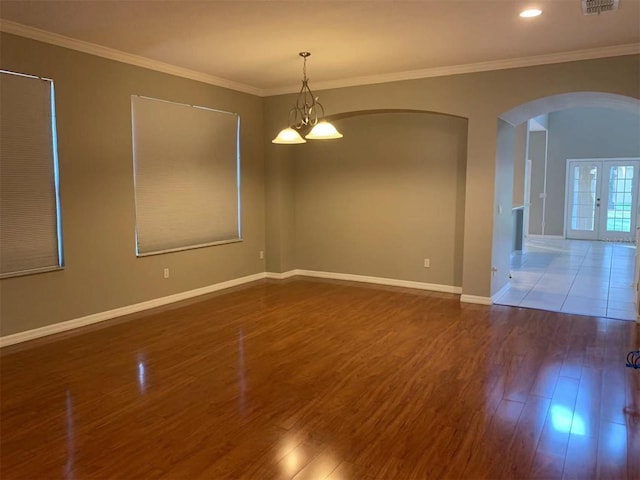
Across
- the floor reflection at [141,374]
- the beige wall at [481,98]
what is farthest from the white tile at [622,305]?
the floor reflection at [141,374]

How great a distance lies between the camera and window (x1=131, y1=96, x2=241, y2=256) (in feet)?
17.5

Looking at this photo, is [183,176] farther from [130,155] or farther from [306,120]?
[306,120]

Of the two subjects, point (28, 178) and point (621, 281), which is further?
point (621, 281)

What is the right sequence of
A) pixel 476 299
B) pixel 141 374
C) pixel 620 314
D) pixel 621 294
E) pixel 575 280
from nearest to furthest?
pixel 141 374, pixel 620 314, pixel 476 299, pixel 621 294, pixel 575 280

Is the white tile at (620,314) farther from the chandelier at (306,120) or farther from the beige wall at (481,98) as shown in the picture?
the chandelier at (306,120)

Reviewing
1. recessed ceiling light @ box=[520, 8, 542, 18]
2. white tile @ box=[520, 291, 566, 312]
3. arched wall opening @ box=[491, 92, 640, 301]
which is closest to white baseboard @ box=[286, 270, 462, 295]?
arched wall opening @ box=[491, 92, 640, 301]

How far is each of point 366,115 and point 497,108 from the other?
6.36 feet

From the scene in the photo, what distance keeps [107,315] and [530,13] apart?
4838mm

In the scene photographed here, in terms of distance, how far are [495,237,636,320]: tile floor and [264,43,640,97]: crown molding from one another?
268cm

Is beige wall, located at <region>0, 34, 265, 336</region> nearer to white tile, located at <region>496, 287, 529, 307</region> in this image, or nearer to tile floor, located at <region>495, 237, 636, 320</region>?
white tile, located at <region>496, 287, 529, 307</region>

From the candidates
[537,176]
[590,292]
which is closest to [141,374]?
[590,292]

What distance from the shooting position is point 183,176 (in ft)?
19.1

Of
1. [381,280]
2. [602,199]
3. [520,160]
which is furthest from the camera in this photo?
[602,199]

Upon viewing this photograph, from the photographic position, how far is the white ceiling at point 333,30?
11.9 ft
